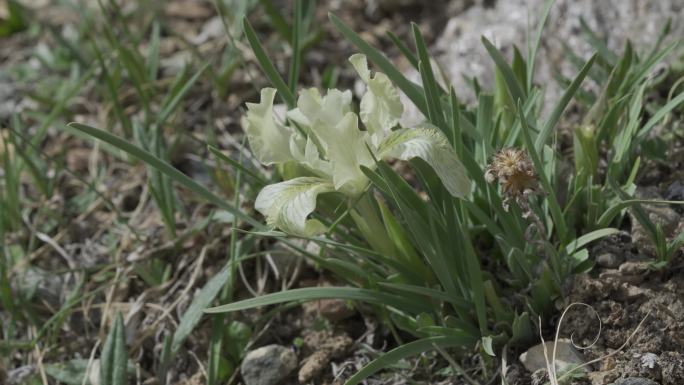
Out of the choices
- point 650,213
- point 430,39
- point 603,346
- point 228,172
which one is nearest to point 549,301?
point 603,346

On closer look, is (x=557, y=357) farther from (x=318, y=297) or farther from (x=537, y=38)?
(x=537, y=38)

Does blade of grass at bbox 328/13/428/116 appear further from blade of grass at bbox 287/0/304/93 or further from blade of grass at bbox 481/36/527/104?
blade of grass at bbox 287/0/304/93

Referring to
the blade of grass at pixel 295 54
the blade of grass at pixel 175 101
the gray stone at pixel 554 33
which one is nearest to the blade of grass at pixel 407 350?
the blade of grass at pixel 295 54

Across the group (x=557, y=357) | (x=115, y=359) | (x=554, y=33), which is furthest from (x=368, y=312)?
(x=554, y=33)

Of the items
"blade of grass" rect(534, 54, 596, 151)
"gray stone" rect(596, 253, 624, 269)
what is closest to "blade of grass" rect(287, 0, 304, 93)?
"blade of grass" rect(534, 54, 596, 151)

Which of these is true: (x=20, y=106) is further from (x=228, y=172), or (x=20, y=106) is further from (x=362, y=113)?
(x=362, y=113)
